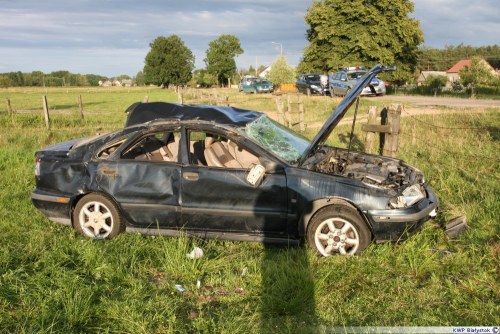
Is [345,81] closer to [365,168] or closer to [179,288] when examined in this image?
[365,168]

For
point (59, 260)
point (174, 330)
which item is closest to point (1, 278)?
point (59, 260)

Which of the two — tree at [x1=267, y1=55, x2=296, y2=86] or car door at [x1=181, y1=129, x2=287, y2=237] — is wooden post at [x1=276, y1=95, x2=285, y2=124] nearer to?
car door at [x1=181, y1=129, x2=287, y2=237]

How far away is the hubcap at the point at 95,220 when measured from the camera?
521 cm

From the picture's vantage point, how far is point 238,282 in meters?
4.11

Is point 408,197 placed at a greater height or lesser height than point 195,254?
greater

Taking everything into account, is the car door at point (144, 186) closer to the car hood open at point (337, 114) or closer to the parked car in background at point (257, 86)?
the car hood open at point (337, 114)

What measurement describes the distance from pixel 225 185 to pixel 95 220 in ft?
5.39

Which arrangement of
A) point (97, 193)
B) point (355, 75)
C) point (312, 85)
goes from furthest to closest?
1. point (312, 85)
2. point (355, 75)
3. point (97, 193)

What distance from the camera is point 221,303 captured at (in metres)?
3.79

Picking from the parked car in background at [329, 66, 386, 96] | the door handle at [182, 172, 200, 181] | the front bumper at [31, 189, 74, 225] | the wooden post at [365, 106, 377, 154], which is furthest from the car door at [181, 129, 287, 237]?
the parked car in background at [329, 66, 386, 96]

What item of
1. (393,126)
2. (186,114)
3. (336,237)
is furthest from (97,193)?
(393,126)

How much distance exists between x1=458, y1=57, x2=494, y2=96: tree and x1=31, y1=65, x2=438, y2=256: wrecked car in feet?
121

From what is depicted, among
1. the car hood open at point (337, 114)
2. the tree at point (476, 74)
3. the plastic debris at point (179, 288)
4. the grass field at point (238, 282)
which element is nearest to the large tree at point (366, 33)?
the tree at point (476, 74)

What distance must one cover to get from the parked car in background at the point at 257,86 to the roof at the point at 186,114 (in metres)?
39.2
